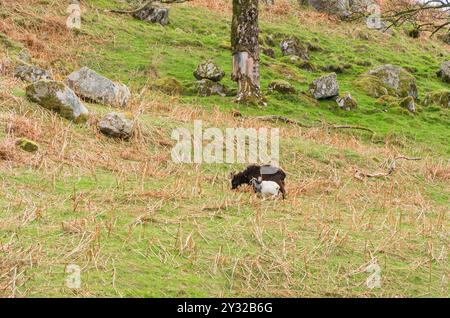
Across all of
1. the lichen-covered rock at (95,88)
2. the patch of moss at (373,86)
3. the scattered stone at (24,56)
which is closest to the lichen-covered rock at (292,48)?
the patch of moss at (373,86)

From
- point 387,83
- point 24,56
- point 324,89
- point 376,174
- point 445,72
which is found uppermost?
point 24,56

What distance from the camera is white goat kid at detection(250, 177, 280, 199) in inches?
284

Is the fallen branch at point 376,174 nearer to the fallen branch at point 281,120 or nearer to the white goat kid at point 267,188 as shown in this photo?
the white goat kid at point 267,188

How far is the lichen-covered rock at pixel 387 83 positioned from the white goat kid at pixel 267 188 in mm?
11739

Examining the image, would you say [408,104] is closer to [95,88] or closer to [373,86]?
[373,86]

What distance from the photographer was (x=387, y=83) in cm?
1914

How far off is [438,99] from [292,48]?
500cm

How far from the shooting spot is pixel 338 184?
28.7ft

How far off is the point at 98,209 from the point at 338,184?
4004mm

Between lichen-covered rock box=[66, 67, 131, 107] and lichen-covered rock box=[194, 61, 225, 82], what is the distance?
4.63 metres

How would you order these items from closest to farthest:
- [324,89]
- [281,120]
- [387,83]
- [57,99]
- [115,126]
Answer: [115,126] → [57,99] → [281,120] → [324,89] → [387,83]

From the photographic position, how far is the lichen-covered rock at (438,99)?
1831 cm

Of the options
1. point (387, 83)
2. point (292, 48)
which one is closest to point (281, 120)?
point (387, 83)
